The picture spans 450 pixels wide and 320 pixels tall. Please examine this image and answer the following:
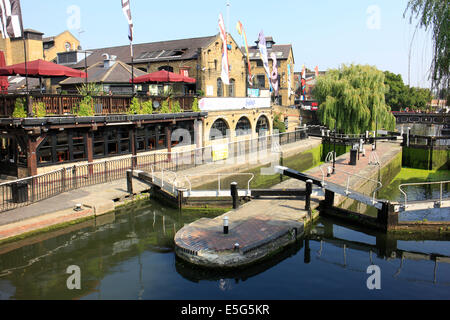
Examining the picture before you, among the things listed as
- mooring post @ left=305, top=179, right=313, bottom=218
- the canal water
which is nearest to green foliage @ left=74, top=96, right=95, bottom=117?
the canal water

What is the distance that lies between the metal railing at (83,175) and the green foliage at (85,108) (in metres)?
2.46

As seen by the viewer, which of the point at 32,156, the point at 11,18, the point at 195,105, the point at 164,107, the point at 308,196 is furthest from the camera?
the point at 195,105

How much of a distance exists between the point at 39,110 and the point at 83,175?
3.94m

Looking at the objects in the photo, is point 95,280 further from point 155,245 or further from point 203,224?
point 203,224

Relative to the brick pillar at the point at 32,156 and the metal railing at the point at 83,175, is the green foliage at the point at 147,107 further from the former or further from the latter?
the brick pillar at the point at 32,156

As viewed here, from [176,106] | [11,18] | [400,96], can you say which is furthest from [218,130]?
[400,96]

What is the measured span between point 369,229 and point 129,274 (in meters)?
9.12

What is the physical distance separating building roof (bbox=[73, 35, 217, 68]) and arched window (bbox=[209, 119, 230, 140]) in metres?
5.61

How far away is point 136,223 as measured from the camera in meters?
15.2

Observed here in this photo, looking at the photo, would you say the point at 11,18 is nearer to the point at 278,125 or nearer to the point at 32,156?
the point at 32,156

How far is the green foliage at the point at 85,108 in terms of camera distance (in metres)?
17.8

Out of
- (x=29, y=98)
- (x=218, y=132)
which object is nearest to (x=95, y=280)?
(x=29, y=98)

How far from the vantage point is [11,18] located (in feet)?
50.2
